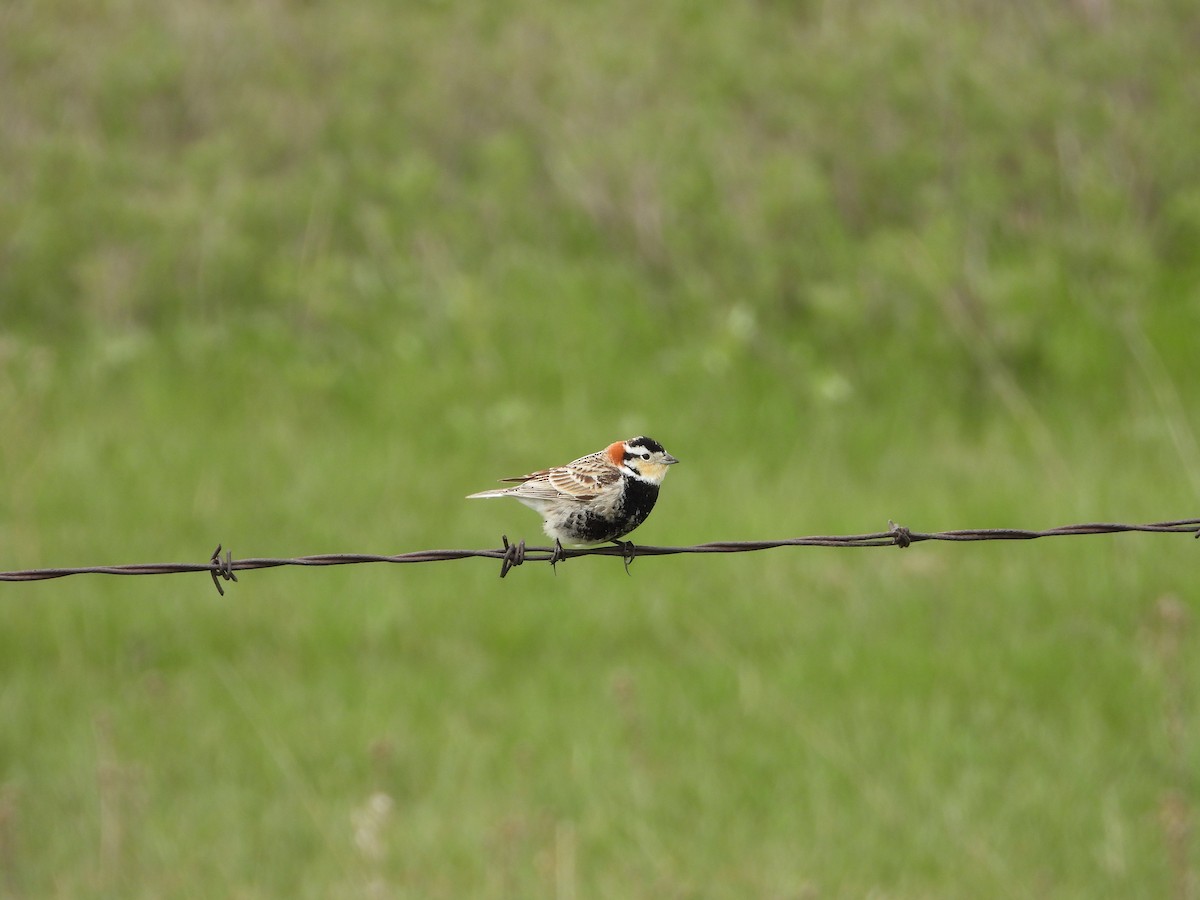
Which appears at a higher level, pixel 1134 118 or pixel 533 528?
pixel 1134 118

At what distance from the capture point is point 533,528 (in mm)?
10430

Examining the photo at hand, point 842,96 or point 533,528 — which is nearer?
point 533,528

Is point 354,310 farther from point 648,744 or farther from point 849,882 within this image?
point 849,882

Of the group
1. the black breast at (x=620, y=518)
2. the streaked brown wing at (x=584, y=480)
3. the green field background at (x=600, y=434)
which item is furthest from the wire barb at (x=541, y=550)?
the green field background at (x=600, y=434)

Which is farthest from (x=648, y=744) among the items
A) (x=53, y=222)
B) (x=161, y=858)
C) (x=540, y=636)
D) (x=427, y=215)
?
(x=53, y=222)

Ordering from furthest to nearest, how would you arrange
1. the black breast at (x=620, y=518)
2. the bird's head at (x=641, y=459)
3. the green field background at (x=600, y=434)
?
the green field background at (x=600, y=434)
the bird's head at (x=641, y=459)
the black breast at (x=620, y=518)

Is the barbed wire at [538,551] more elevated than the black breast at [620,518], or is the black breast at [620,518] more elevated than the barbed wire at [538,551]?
the black breast at [620,518]

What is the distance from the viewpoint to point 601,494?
536cm

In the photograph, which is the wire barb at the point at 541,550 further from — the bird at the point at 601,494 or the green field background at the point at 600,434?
the green field background at the point at 600,434

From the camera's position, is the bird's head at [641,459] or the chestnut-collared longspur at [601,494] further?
the bird's head at [641,459]

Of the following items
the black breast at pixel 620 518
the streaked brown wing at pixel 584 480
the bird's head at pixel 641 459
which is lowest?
the black breast at pixel 620 518

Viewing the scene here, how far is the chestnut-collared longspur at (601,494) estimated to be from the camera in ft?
17.5

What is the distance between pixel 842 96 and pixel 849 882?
9.18 meters

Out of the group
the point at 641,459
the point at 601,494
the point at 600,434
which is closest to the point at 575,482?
the point at 601,494
